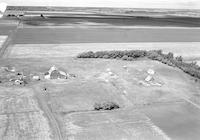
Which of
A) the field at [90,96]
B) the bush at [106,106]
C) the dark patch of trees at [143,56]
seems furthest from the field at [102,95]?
the dark patch of trees at [143,56]

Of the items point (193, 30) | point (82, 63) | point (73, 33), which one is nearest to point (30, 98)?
point (82, 63)

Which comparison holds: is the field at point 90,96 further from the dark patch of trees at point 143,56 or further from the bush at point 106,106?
the dark patch of trees at point 143,56

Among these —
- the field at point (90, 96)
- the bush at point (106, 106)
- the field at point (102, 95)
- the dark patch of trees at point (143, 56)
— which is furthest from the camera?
the dark patch of trees at point (143, 56)

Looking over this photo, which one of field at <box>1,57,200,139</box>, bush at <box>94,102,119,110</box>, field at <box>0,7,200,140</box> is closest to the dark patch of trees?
field at <box>0,7,200,140</box>

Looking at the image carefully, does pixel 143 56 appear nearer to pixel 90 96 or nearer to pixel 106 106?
pixel 90 96

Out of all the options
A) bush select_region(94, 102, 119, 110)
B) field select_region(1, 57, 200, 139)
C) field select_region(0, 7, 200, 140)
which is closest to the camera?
field select_region(0, 7, 200, 140)

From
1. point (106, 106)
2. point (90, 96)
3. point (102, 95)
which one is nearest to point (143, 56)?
point (102, 95)

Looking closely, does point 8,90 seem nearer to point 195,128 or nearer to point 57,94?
point 57,94

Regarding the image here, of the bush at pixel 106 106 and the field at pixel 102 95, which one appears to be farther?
the bush at pixel 106 106

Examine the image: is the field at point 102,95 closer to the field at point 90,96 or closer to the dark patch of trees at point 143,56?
the field at point 90,96

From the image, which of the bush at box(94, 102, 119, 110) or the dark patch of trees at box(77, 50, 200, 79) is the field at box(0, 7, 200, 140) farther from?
the dark patch of trees at box(77, 50, 200, 79)

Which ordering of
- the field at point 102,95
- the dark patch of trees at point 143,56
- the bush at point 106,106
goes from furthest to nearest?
the dark patch of trees at point 143,56 < the bush at point 106,106 < the field at point 102,95
